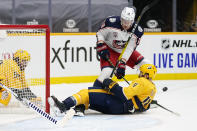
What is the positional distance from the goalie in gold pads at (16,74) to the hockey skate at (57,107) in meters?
0.20

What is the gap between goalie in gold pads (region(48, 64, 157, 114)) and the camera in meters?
5.27

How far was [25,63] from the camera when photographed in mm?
5250

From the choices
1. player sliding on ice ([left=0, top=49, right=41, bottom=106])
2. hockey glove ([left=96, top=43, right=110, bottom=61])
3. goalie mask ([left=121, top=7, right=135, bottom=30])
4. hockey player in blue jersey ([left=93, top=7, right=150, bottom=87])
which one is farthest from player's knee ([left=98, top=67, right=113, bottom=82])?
player sliding on ice ([left=0, top=49, right=41, bottom=106])

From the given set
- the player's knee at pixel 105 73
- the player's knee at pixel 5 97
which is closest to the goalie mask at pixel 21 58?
the player's knee at pixel 5 97

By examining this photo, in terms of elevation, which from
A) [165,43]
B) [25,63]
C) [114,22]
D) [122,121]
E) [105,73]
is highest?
[114,22]

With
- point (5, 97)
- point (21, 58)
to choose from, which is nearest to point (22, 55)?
point (21, 58)

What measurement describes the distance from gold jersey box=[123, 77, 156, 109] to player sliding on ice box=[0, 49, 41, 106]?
86 centimetres

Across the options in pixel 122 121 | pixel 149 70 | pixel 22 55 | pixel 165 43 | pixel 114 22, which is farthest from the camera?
pixel 165 43

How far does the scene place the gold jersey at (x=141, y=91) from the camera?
5266 millimetres

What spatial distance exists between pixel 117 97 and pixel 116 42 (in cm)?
94

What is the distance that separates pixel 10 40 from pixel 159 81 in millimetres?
4041

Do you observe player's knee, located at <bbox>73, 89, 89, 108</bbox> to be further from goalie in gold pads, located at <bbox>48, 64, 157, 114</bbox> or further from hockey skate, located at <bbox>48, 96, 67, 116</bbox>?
hockey skate, located at <bbox>48, 96, 67, 116</bbox>

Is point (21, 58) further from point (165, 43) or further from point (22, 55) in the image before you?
point (165, 43)

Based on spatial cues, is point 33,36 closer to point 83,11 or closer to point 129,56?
point 129,56
